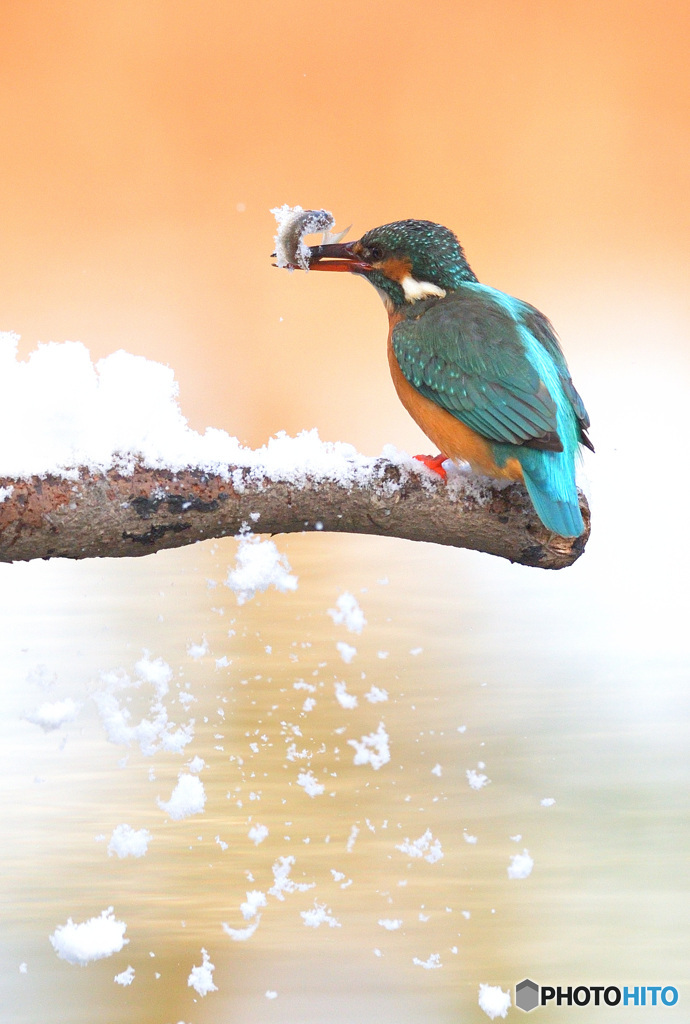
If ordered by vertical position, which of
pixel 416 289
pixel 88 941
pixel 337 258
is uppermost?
pixel 337 258

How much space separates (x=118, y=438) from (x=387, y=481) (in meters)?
0.47

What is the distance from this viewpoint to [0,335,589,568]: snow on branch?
172cm

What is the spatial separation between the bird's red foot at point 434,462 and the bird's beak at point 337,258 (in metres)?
0.48

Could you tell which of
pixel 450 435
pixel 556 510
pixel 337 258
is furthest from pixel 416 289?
pixel 556 510

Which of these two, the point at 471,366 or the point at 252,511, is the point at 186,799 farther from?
the point at 471,366

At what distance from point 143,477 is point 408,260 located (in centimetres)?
76

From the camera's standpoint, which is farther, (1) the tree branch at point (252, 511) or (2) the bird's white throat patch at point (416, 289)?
(2) the bird's white throat patch at point (416, 289)

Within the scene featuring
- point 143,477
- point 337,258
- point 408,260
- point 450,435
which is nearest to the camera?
point 143,477

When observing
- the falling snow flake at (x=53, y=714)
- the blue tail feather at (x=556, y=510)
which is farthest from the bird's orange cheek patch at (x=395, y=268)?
the falling snow flake at (x=53, y=714)

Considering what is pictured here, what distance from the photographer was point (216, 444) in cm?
181

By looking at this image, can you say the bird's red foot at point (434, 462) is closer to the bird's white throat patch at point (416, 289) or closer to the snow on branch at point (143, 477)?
the snow on branch at point (143, 477)

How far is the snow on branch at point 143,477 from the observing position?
1719 millimetres

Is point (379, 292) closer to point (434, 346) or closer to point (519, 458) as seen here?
point (434, 346)

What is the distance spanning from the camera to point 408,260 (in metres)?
2.13
